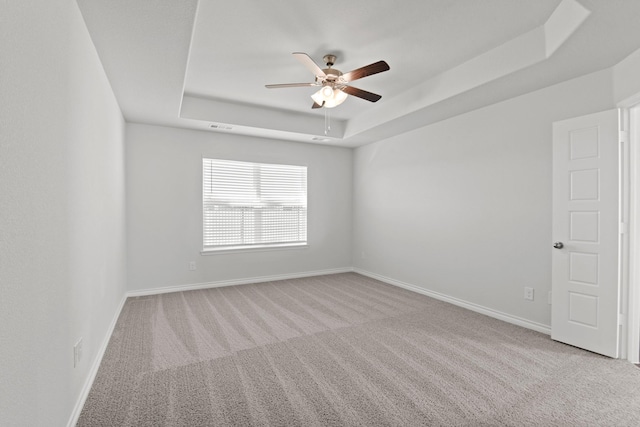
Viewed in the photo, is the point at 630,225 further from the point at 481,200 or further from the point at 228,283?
the point at 228,283

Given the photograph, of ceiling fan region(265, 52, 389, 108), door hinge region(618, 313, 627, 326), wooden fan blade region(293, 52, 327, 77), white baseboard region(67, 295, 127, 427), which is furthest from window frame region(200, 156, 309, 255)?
door hinge region(618, 313, 627, 326)

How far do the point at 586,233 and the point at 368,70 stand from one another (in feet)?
7.90

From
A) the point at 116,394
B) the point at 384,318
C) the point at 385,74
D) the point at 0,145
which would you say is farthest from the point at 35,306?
the point at 385,74

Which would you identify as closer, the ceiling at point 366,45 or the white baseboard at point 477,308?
the ceiling at point 366,45

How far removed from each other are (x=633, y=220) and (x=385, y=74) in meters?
2.61

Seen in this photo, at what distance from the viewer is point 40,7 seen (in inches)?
53.1

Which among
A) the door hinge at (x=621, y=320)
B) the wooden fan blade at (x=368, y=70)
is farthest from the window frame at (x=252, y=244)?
the door hinge at (x=621, y=320)

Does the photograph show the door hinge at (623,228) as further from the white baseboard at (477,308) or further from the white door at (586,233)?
the white baseboard at (477,308)

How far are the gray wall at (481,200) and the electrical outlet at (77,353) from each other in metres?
3.92

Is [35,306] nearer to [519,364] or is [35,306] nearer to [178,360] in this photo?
[178,360]

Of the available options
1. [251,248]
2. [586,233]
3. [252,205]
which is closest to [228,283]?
[251,248]

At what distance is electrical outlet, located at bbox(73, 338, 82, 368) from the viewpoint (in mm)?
1860

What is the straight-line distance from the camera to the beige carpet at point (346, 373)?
6.30ft

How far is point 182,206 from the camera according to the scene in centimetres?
477
